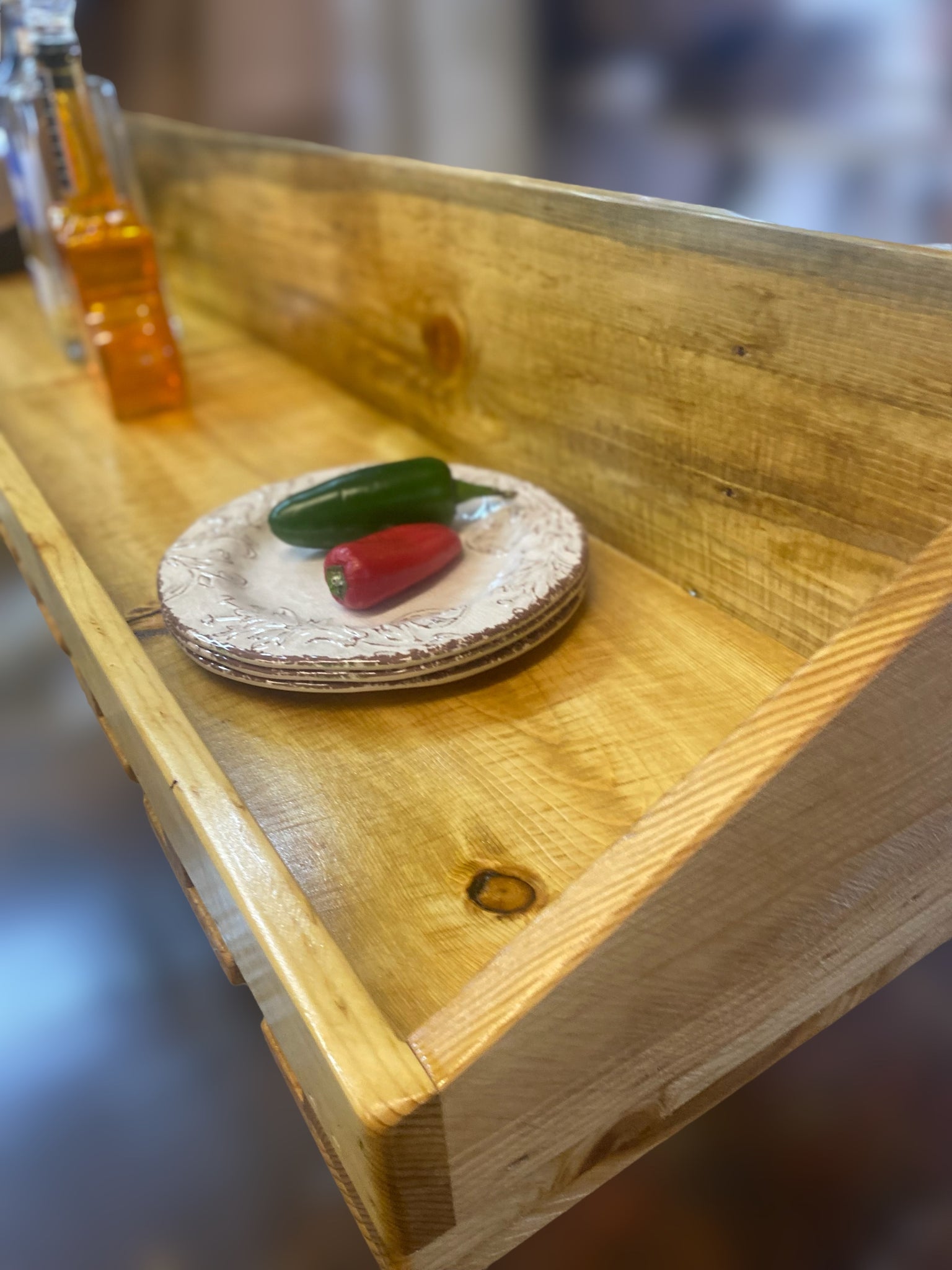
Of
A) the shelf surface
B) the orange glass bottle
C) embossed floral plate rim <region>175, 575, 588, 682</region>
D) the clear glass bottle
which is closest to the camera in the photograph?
the shelf surface

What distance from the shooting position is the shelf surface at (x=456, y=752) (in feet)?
1.40

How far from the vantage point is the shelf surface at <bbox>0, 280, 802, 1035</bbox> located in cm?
43

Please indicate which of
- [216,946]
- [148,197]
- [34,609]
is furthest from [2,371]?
[216,946]

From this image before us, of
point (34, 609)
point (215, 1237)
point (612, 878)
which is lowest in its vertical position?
point (215, 1237)

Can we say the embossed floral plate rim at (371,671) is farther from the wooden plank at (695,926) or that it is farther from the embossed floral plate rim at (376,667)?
the wooden plank at (695,926)

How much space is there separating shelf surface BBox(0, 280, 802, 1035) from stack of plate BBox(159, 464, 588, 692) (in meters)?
0.02

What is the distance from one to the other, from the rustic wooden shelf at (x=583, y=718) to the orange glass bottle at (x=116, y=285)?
9 cm

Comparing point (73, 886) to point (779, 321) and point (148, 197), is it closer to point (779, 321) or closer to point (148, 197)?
point (779, 321)

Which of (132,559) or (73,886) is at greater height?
(132,559)

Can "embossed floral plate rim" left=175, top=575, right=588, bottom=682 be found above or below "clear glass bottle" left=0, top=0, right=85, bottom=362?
below

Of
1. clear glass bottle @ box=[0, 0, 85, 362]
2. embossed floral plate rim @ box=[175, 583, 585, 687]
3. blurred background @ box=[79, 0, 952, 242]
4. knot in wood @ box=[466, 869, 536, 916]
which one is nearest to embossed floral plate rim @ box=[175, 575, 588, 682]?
embossed floral plate rim @ box=[175, 583, 585, 687]

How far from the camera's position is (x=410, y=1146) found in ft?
1.04

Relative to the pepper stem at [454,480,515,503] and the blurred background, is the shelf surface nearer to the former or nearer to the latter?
the pepper stem at [454,480,515,503]

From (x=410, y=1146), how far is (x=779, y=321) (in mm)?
418
